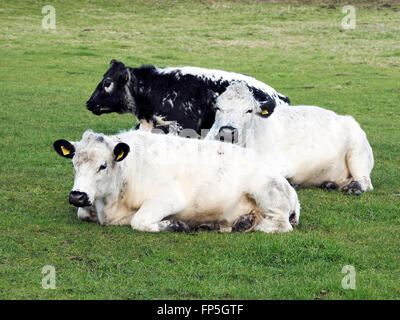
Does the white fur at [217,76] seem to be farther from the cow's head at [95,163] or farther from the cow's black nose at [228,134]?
the cow's head at [95,163]

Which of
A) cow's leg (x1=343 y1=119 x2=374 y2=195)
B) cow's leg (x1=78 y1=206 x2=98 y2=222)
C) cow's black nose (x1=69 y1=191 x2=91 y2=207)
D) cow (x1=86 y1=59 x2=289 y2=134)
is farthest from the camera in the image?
cow (x1=86 y1=59 x2=289 y2=134)

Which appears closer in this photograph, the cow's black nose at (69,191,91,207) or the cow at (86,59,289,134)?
the cow's black nose at (69,191,91,207)

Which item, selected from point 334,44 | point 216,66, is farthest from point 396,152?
point 334,44

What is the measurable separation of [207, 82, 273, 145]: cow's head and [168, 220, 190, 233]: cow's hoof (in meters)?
2.18

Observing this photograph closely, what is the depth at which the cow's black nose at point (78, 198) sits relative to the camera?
827 centimetres

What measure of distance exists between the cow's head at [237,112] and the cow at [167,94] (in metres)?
2.13

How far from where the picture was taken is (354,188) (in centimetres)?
1168

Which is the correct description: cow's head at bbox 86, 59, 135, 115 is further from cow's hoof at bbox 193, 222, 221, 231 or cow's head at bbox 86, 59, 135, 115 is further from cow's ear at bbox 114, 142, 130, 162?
cow's hoof at bbox 193, 222, 221, 231

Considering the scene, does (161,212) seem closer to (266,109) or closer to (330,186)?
(266,109)

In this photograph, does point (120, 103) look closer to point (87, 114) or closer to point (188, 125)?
point (188, 125)

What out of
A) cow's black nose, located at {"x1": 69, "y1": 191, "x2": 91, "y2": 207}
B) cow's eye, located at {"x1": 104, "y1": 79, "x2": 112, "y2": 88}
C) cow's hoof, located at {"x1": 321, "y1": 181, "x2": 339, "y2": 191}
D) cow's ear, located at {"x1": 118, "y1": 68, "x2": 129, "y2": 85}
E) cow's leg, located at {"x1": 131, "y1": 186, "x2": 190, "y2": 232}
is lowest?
cow's hoof, located at {"x1": 321, "y1": 181, "x2": 339, "y2": 191}

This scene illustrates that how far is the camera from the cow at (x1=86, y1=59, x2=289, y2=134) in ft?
45.3

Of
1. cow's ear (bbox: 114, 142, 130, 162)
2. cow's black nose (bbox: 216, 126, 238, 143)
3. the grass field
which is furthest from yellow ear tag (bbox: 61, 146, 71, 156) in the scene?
cow's black nose (bbox: 216, 126, 238, 143)
